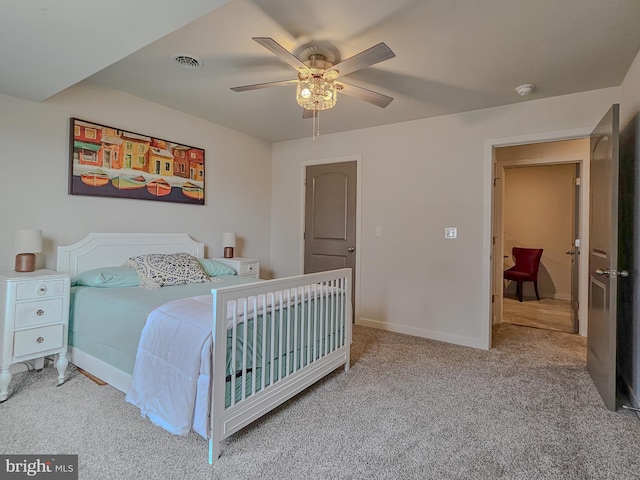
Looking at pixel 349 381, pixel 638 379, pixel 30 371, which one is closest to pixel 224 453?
pixel 349 381

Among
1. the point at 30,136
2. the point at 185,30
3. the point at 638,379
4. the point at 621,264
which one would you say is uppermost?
the point at 185,30

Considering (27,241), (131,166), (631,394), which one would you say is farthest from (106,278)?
(631,394)

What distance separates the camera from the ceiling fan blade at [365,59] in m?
1.78

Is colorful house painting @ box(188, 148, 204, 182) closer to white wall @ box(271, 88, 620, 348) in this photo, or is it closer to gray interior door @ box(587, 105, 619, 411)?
white wall @ box(271, 88, 620, 348)

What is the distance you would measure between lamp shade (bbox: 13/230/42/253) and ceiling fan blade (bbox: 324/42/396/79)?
2353mm

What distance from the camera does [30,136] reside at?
2.60m

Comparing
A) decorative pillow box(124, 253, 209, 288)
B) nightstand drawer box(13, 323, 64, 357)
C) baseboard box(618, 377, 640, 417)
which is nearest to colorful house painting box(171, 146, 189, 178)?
decorative pillow box(124, 253, 209, 288)

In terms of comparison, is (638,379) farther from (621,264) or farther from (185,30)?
(185,30)

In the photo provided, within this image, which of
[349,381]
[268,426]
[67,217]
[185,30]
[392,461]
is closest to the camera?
[392,461]

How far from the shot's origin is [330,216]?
432cm

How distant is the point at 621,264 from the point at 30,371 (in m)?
4.50

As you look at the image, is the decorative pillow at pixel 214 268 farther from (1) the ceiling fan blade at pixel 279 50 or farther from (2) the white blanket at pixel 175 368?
(1) the ceiling fan blade at pixel 279 50

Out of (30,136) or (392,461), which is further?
(30,136)

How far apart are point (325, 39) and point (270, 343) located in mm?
1910
